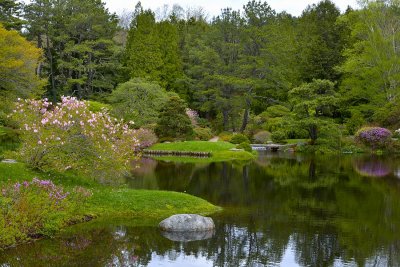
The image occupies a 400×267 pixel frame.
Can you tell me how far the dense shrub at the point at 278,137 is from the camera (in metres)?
45.6

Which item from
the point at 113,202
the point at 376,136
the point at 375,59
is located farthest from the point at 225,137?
the point at 113,202

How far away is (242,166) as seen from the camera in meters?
31.4

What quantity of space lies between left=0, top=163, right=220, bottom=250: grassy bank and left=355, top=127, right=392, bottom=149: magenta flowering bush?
1165 inches

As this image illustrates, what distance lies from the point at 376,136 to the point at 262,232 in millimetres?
32128

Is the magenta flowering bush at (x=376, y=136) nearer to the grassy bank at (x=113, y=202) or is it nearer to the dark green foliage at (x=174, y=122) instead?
the dark green foliage at (x=174, y=122)

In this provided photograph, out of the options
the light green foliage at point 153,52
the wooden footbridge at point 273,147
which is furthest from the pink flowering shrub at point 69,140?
the light green foliage at point 153,52

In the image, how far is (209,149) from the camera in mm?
38500

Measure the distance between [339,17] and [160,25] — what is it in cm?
2063

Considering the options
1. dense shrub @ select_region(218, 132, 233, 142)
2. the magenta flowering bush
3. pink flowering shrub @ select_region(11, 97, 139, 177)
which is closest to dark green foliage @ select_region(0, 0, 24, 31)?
dense shrub @ select_region(218, 132, 233, 142)

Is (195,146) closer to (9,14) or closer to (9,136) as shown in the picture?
(9,136)

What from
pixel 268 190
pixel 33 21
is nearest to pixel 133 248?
pixel 268 190

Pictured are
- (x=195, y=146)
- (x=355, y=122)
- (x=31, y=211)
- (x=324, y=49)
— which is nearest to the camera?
(x=31, y=211)

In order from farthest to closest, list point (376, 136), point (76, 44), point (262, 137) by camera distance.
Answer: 1. point (76, 44)
2. point (262, 137)
3. point (376, 136)

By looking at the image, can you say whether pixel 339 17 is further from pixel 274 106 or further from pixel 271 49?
pixel 274 106
